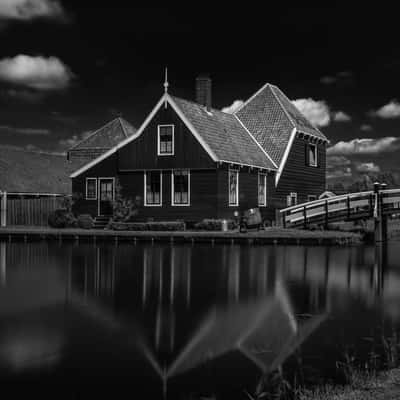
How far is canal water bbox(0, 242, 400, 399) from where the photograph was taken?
278 inches

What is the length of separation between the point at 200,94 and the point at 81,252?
702 inches

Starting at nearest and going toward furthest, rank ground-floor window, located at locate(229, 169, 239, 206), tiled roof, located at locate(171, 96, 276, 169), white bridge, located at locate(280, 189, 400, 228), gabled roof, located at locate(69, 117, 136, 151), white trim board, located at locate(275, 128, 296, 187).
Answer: white bridge, located at locate(280, 189, 400, 228), tiled roof, located at locate(171, 96, 276, 169), ground-floor window, located at locate(229, 169, 239, 206), white trim board, located at locate(275, 128, 296, 187), gabled roof, located at locate(69, 117, 136, 151)

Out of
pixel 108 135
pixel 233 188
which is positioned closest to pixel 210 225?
pixel 233 188

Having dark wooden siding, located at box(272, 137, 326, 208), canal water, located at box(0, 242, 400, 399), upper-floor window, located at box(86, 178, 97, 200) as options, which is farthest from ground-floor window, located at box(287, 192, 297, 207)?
canal water, located at box(0, 242, 400, 399)

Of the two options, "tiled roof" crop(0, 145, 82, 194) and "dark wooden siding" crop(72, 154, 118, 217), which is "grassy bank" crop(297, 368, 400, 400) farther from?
"tiled roof" crop(0, 145, 82, 194)

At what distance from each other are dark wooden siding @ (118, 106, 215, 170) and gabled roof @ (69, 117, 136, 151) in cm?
2143

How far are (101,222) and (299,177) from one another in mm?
14547

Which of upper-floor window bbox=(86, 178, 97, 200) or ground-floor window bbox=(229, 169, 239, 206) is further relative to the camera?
upper-floor window bbox=(86, 178, 97, 200)

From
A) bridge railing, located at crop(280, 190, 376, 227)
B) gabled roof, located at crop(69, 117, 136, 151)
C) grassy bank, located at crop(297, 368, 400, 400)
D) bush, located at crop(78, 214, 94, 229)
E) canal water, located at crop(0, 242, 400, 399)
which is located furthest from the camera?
gabled roof, located at crop(69, 117, 136, 151)

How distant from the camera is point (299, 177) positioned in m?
42.8

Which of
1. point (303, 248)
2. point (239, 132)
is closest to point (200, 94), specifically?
point (239, 132)

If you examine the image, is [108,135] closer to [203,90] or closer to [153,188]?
[203,90]

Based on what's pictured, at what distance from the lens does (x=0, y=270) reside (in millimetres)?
16984

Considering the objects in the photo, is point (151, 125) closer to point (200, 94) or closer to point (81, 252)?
point (200, 94)
